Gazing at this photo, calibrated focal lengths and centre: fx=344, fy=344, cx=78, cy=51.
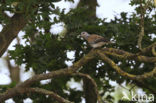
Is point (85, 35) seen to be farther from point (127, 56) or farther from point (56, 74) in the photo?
point (127, 56)

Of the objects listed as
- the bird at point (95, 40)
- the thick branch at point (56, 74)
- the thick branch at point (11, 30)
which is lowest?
the thick branch at point (56, 74)

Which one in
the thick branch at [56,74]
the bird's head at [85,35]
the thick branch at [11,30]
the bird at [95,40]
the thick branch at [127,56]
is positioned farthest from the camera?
the bird's head at [85,35]

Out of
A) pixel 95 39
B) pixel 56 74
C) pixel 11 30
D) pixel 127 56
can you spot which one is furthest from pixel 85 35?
pixel 127 56

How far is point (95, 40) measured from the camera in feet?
29.2

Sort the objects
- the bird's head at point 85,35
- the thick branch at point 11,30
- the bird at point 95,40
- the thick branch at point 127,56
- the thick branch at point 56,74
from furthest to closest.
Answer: the bird's head at point 85,35 < the thick branch at point 11,30 < the bird at point 95,40 < the thick branch at point 56,74 < the thick branch at point 127,56

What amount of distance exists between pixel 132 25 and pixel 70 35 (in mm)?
1808

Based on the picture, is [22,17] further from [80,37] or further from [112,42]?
[112,42]

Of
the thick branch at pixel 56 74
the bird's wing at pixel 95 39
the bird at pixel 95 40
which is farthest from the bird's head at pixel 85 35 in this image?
the thick branch at pixel 56 74

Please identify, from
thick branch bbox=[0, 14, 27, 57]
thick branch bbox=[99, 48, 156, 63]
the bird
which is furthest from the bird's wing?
thick branch bbox=[0, 14, 27, 57]

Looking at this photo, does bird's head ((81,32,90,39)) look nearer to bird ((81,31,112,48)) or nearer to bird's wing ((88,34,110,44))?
bird ((81,31,112,48))

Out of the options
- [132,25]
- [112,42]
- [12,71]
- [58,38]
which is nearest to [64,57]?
[58,38]

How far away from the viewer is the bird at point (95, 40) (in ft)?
28.9

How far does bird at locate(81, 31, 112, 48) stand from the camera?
8.81m

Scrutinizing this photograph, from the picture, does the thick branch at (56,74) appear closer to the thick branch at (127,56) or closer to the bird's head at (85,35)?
the thick branch at (127,56)
